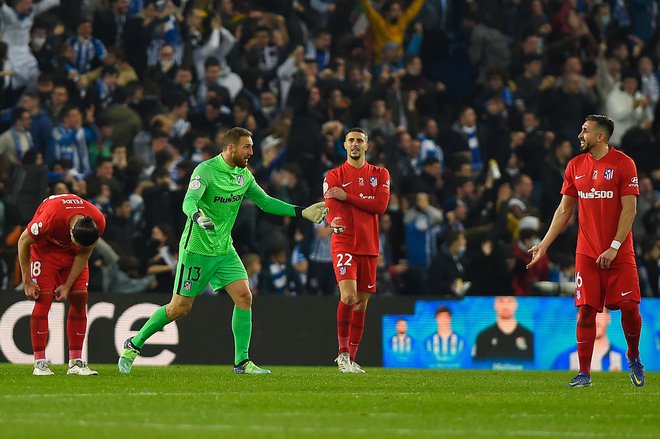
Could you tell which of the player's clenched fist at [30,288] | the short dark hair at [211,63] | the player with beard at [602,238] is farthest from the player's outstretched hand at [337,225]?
the short dark hair at [211,63]

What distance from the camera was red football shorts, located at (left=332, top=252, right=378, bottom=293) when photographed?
Result: 15.1 metres

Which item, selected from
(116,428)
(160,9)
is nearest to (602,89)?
(160,9)

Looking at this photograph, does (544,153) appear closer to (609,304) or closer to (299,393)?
(609,304)

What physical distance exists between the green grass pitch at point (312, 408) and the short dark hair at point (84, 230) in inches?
55.2

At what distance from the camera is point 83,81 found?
22281 mm

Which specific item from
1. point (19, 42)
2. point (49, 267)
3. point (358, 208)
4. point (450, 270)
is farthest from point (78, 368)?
point (19, 42)

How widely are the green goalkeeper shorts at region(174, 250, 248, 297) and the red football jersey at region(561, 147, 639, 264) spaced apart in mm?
3805

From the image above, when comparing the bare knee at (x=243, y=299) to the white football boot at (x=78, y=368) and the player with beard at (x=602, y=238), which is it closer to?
the white football boot at (x=78, y=368)

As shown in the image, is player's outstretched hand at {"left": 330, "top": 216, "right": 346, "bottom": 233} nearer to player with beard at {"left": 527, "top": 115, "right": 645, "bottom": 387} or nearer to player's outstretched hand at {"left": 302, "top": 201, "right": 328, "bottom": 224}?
player's outstretched hand at {"left": 302, "top": 201, "right": 328, "bottom": 224}

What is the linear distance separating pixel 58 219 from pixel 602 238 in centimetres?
540

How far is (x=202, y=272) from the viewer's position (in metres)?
13.8

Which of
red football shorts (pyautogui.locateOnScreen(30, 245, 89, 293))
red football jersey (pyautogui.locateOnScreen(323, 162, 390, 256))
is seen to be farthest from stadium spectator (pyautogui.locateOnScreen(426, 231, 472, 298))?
red football shorts (pyautogui.locateOnScreen(30, 245, 89, 293))

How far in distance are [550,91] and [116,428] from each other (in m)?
18.0

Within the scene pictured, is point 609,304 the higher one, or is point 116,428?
point 609,304
